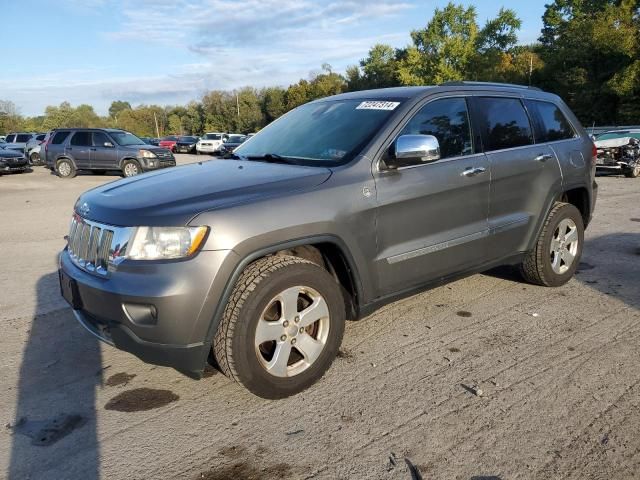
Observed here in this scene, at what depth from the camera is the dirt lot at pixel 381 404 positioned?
2498mm

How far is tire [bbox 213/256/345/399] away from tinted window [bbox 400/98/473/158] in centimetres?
135

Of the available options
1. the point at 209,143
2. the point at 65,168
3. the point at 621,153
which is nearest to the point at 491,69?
the point at 209,143

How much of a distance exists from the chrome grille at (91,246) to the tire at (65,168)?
1699 cm

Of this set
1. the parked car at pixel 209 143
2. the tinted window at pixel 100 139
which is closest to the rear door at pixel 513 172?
the tinted window at pixel 100 139

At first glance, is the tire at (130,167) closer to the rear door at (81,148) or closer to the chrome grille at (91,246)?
the rear door at (81,148)

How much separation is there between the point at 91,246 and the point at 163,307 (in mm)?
715

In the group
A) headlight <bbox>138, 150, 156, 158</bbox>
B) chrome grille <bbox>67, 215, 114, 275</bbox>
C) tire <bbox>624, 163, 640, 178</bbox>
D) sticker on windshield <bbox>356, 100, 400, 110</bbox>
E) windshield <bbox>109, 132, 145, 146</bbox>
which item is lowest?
tire <bbox>624, 163, 640, 178</bbox>

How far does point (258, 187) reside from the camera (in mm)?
2998

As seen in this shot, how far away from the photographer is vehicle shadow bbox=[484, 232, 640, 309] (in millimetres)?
4828

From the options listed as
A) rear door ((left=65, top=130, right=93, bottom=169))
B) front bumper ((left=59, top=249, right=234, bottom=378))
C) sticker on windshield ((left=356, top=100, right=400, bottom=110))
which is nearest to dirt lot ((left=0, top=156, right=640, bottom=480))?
front bumper ((left=59, top=249, right=234, bottom=378))

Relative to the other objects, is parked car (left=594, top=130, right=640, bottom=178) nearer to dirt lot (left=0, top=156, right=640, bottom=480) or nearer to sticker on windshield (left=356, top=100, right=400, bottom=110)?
dirt lot (left=0, top=156, right=640, bottom=480)

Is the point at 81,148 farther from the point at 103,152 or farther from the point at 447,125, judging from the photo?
the point at 447,125

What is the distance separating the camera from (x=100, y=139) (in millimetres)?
18094

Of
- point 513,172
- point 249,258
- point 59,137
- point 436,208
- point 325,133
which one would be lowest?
point 249,258
